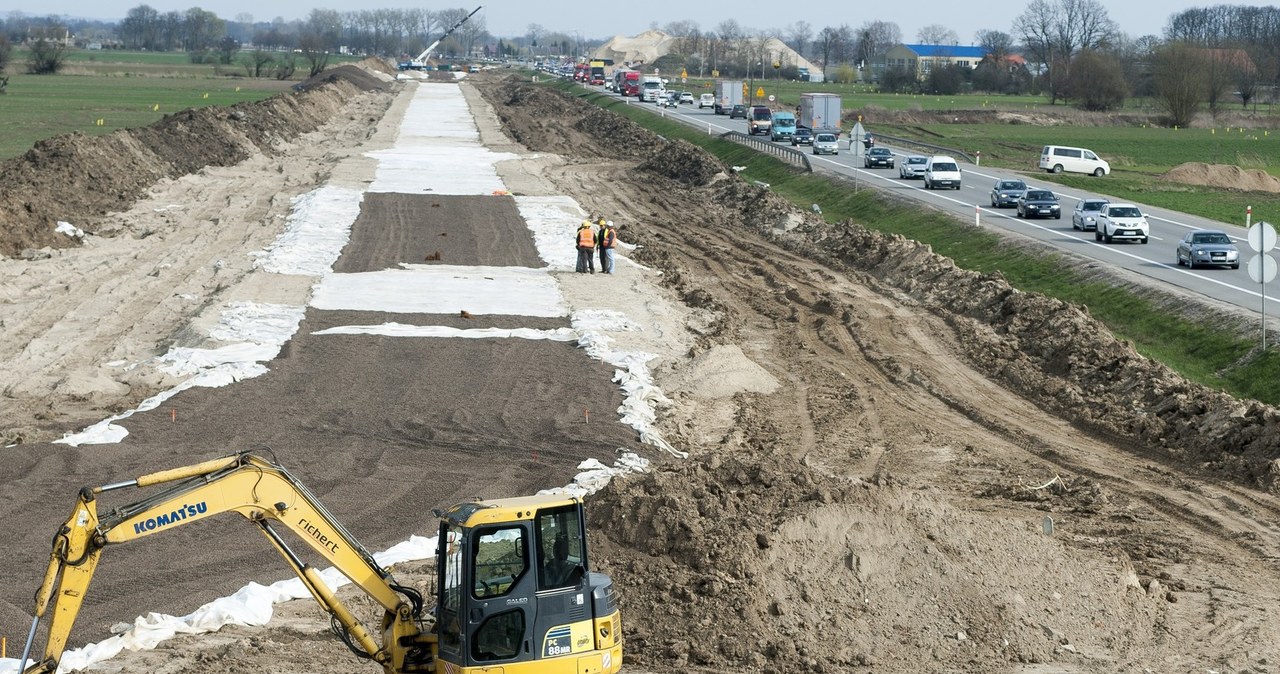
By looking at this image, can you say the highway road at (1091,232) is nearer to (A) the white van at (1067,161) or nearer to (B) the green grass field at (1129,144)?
(A) the white van at (1067,161)

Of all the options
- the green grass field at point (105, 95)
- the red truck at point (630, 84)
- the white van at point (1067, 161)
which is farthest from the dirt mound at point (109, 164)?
the red truck at point (630, 84)

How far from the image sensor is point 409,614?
1228cm

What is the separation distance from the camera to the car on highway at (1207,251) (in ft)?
126

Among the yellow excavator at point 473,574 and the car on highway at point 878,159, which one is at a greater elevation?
the car on highway at point 878,159

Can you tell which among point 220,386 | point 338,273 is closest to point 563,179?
point 338,273

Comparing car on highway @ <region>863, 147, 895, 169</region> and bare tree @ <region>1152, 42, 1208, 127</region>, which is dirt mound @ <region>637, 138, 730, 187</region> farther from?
bare tree @ <region>1152, 42, 1208, 127</region>

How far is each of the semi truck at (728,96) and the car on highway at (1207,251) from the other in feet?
257

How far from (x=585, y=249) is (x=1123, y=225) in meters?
18.2

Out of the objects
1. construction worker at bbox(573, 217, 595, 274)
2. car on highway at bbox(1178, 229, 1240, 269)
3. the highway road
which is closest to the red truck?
the highway road

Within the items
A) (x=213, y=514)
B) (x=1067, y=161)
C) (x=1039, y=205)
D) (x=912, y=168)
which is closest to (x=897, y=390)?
(x=213, y=514)

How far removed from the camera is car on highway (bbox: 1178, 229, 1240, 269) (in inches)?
1510

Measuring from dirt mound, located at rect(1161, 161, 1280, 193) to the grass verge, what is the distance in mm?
22071

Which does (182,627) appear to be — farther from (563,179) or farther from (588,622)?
(563,179)

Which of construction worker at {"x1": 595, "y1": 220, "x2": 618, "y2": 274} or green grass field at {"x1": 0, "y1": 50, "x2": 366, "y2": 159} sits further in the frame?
green grass field at {"x1": 0, "y1": 50, "x2": 366, "y2": 159}
